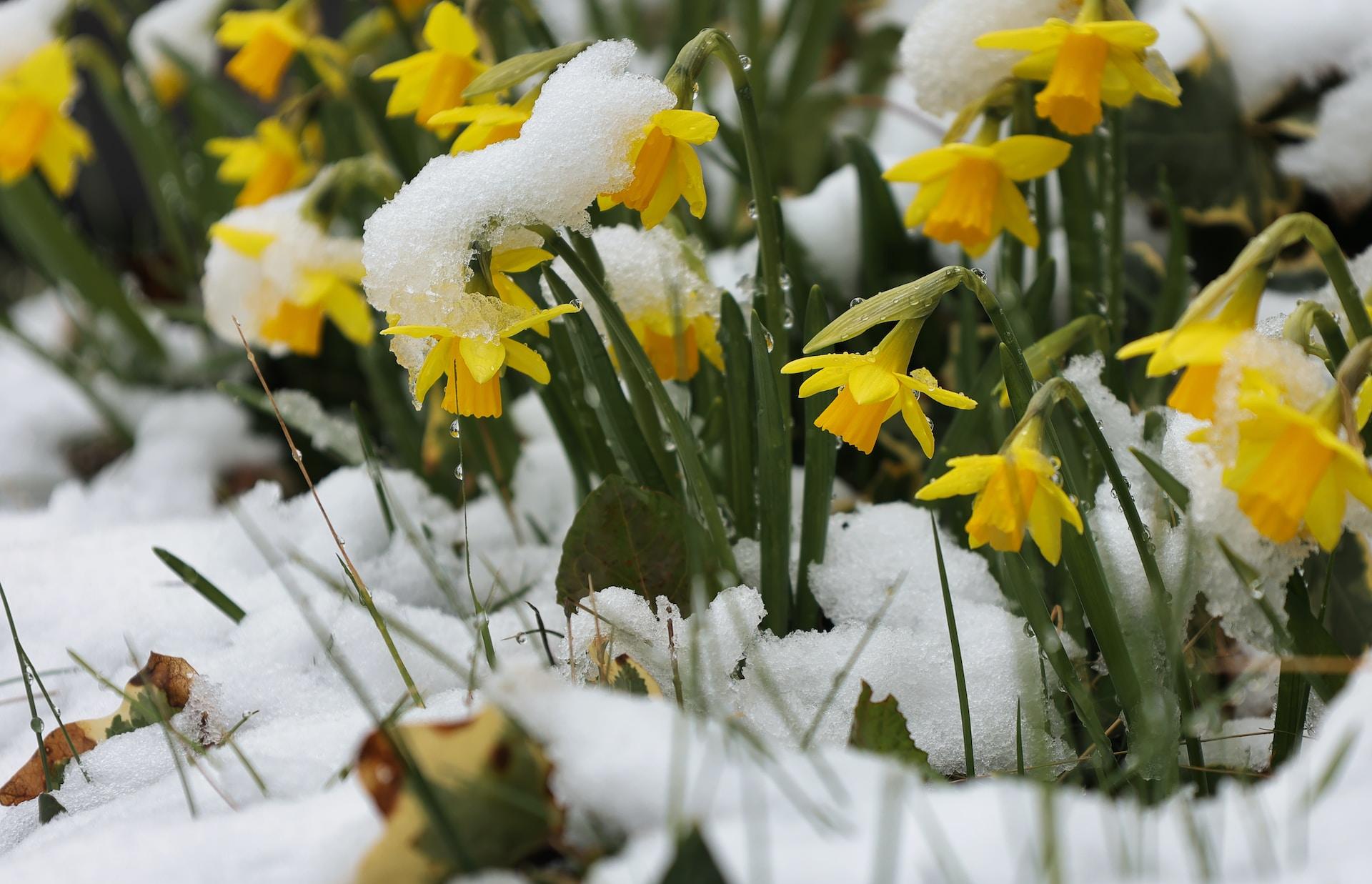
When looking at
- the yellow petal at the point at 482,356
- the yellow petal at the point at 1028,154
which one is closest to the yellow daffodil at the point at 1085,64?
the yellow petal at the point at 1028,154

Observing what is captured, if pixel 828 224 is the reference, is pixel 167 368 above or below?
below

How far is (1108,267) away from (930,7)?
1.06 feet

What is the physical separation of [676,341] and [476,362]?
238 mm

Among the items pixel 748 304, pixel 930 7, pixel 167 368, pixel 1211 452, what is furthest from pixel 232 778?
pixel 167 368

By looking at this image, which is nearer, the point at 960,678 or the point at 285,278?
the point at 960,678

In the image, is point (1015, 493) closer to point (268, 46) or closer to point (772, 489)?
point (772, 489)

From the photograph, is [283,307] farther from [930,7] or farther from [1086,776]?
[1086,776]

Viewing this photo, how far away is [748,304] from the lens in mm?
1024

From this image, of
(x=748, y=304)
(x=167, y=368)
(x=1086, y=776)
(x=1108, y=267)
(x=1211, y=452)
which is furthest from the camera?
(x=167, y=368)

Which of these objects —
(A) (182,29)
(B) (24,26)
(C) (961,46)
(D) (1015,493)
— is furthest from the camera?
(A) (182,29)

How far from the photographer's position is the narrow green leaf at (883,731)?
2.48ft

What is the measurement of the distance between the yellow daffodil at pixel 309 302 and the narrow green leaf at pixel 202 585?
33 cm

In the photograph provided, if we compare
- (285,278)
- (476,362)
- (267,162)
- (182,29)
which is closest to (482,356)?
(476,362)

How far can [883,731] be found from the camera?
0.76 meters
